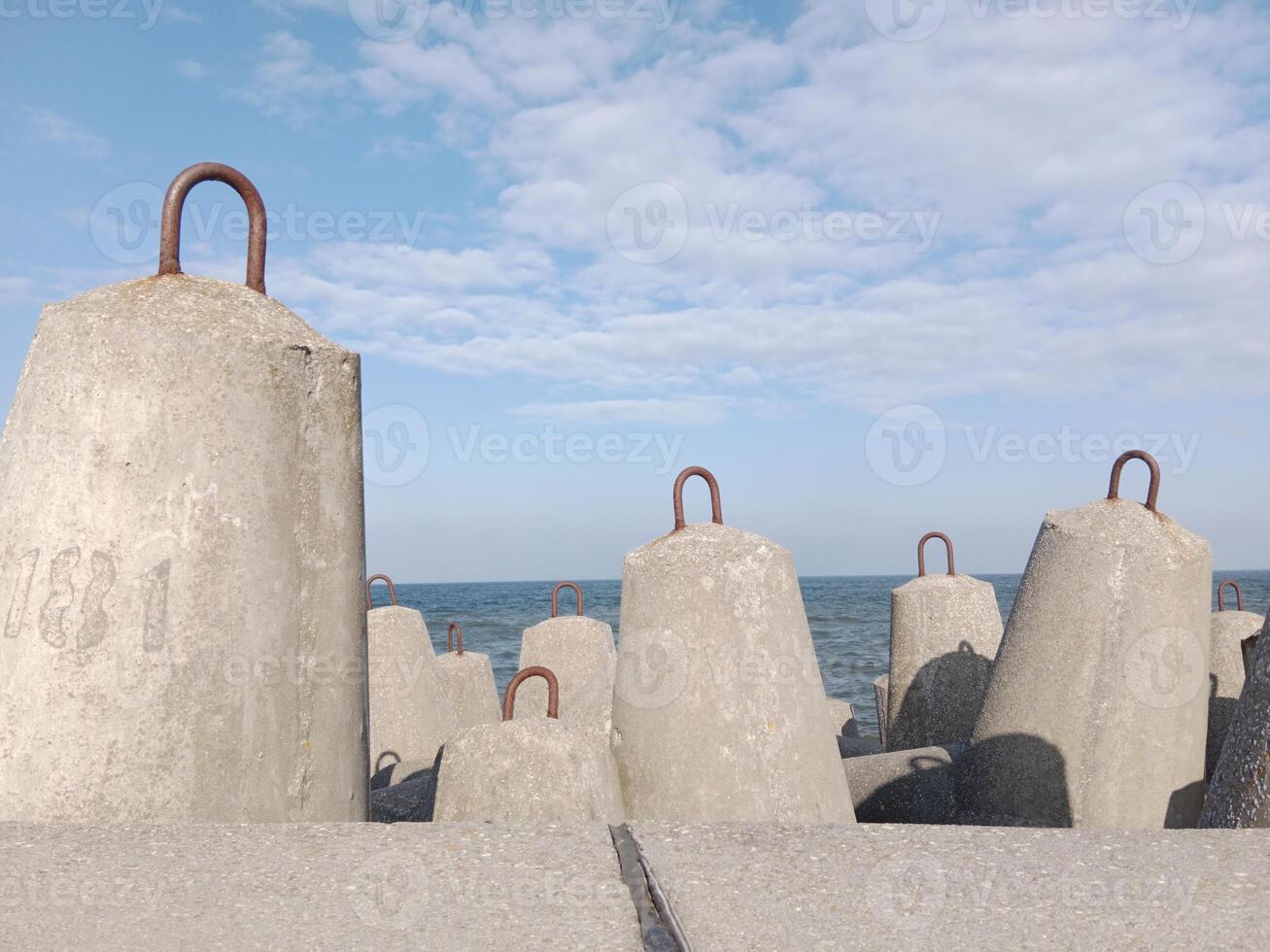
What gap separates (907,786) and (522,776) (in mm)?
2183

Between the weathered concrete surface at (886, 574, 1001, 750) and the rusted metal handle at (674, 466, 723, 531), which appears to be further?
the weathered concrete surface at (886, 574, 1001, 750)

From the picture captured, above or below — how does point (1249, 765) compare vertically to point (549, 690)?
below

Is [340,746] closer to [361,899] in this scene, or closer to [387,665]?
[361,899]

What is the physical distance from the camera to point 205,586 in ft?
7.70

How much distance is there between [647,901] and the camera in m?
1.82

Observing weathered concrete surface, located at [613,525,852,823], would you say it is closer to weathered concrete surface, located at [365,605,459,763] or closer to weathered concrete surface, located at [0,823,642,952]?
weathered concrete surface, located at [0,823,642,952]

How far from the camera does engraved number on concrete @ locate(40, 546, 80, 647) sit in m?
2.28

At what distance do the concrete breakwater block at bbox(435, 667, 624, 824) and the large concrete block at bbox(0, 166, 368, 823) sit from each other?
573mm

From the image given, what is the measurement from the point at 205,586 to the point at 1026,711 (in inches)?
119

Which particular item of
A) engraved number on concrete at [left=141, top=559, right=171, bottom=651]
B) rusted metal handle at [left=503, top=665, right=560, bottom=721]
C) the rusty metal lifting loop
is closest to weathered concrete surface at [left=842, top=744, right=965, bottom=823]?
rusted metal handle at [left=503, top=665, right=560, bottom=721]

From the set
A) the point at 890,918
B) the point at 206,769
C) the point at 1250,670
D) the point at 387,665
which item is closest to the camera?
the point at 890,918

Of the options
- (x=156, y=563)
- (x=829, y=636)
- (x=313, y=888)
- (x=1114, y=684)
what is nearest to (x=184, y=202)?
(x=156, y=563)

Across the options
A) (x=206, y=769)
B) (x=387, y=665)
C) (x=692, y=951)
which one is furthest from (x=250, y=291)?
(x=387, y=665)

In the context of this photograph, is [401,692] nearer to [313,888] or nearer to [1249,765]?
[313,888]
